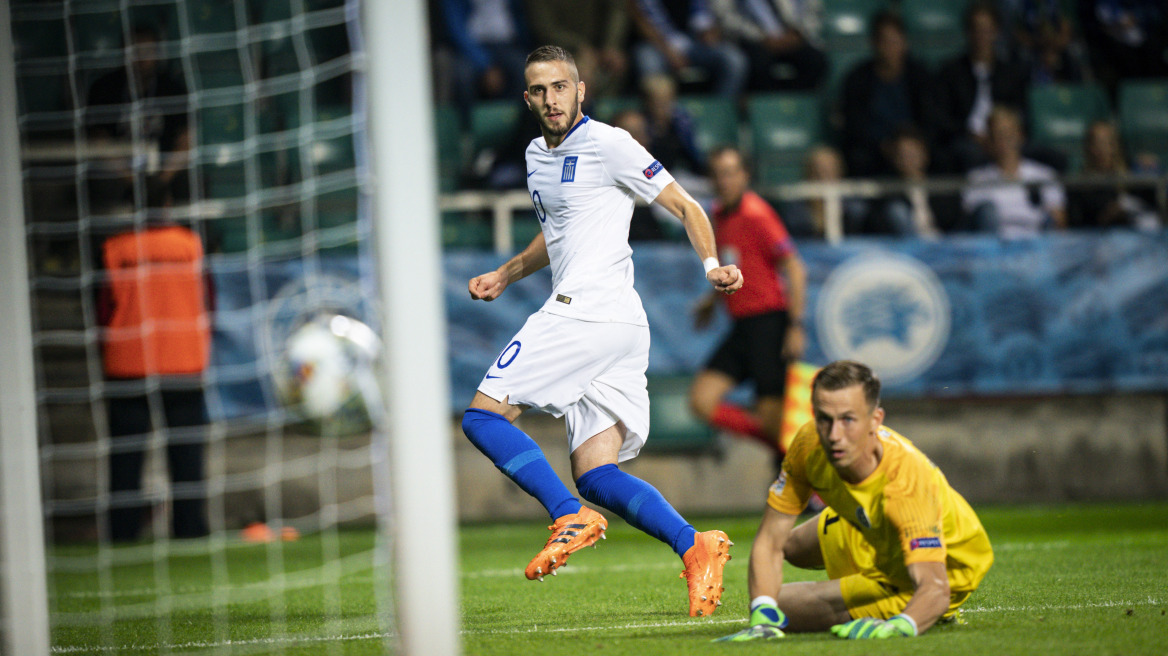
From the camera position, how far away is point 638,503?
416 centimetres

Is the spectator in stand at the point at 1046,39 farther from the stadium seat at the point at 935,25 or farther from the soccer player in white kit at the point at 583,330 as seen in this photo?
the soccer player in white kit at the point at 583,330

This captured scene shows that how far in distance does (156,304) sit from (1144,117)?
7869 millimetres

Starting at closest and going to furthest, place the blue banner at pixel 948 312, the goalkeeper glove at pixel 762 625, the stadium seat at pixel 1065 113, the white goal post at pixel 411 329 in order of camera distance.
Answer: the white goal post at pixel 411 329, the goalkeeper glove at pixel 762 625, the blue banner at pixel 948 312, the stadium seat at pixel 1065 113

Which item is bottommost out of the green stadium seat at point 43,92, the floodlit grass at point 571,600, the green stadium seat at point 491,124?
the floodlit grass at point 571,600

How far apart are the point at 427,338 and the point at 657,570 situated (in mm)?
3236

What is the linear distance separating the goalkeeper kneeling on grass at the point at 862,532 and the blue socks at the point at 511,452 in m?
0.77

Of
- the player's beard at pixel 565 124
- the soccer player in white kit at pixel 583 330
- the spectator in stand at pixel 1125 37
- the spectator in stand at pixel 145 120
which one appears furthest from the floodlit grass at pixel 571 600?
the spectator in stand at pixel 1125 37

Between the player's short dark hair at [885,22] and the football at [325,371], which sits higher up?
the player's short dark hair at [885,22]

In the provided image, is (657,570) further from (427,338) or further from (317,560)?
(427,338)

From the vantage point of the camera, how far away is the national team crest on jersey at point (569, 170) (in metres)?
4.29

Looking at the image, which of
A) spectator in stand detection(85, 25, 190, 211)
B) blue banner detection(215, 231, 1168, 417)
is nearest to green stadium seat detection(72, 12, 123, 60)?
spectator in stand detection(85, 25, 190, 211)

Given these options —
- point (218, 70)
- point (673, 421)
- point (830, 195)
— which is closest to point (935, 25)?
point (830, 195)

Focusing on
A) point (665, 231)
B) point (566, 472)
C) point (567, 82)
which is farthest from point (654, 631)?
point (665, 231)

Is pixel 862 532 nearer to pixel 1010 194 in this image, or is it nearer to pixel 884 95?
pixel 1010 194
